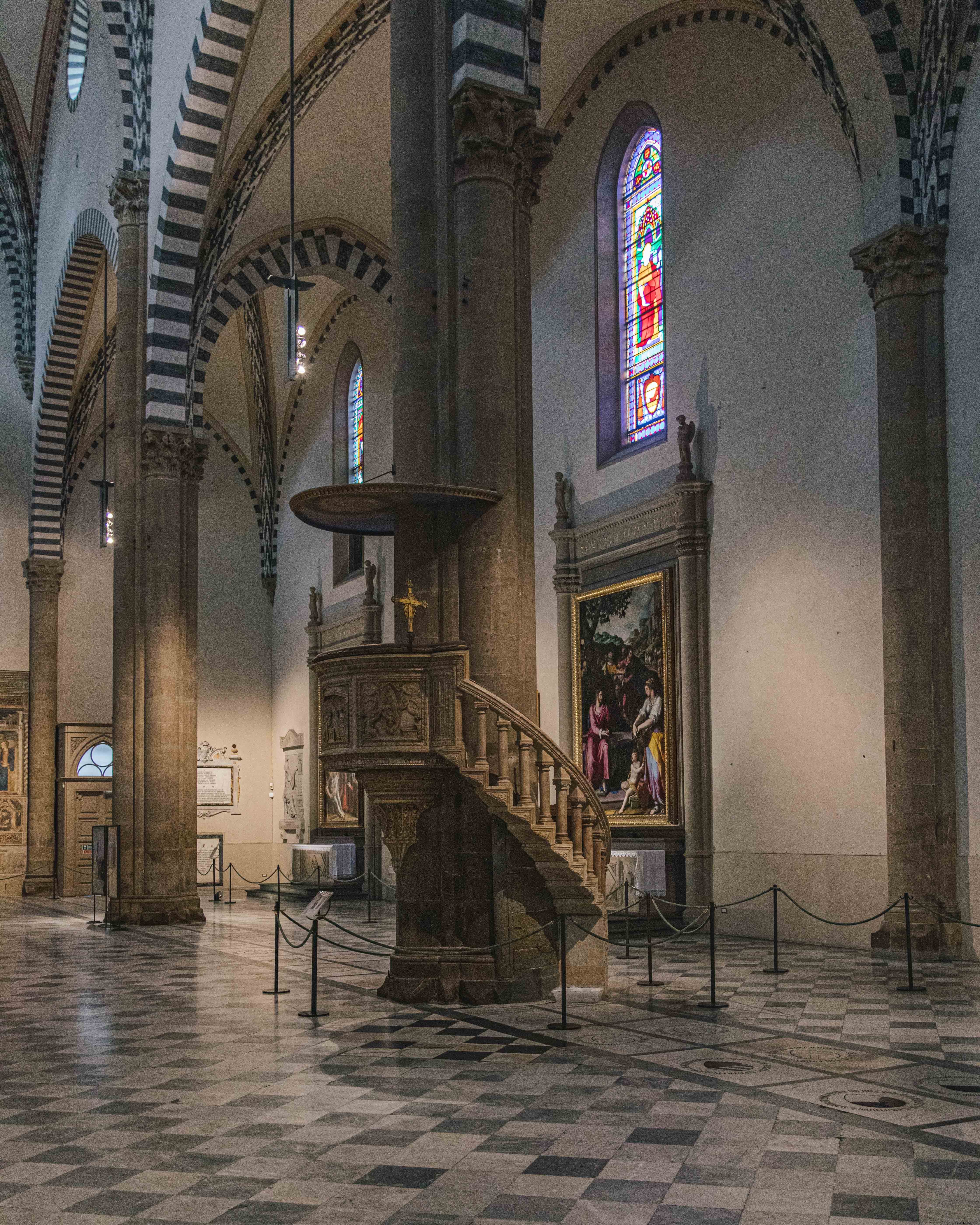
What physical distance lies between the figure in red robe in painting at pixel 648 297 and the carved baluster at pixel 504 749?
9.33 metres

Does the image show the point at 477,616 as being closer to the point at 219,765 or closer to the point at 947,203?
the point at 947,203

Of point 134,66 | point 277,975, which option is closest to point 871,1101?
point 277,975

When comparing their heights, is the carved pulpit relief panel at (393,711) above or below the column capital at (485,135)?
below

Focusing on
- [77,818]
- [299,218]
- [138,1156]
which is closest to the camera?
[138,1156]

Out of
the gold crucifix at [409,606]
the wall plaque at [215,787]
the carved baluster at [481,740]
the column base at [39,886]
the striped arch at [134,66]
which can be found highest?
the striped arch at [134,66]

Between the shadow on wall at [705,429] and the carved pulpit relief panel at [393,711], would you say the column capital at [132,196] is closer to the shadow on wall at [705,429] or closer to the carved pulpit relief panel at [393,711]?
the shadow on wall at [705,429]

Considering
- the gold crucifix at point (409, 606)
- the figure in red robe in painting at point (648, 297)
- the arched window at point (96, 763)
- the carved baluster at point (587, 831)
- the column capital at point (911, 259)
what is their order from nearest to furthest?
the gold crucifix at point (409, 606) → the carved baluster at point (587, 831) → the column capital at point (911, 259) → the figure in red robe in painting at point (648, 297) → the arched window at point (96, 763)

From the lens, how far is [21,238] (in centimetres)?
2730

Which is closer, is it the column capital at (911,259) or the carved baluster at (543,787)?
the carved baluster at (543,787)

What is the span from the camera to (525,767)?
966 centimetres

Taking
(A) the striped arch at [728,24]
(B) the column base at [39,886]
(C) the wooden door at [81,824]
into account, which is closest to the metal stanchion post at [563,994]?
(A) the striped arch at [728,24]

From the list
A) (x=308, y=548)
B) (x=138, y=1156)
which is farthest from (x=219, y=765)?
(x=138, y=1156)

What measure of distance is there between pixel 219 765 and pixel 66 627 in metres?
4.36

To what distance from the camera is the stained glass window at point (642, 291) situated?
1742cm
